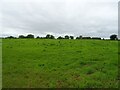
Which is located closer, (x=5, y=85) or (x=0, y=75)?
(x=5, y=85)

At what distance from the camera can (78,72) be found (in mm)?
17359

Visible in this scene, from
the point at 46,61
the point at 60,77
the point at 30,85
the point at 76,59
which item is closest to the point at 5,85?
the point at 30,85

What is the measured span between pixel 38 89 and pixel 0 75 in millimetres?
3994

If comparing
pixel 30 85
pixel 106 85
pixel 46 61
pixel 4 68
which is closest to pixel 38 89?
pixel 30 85

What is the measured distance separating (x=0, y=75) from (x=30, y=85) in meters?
3.23

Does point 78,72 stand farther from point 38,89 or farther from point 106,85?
point 38,89

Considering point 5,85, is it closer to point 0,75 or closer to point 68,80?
point 0,75

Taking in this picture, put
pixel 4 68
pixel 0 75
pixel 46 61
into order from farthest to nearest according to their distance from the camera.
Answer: pixel 46 61 → pixel 4 68 → pixel 0 75

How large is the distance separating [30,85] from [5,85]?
1411 millimetres

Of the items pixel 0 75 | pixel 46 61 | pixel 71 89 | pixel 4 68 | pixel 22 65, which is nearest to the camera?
pixel 71 89

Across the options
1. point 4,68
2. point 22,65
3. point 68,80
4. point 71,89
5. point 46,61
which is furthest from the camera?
point 46,61

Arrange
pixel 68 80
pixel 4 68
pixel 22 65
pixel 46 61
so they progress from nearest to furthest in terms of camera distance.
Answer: pixel 68 80
pixel 4 68
pixel 22 65
pixel 46 61

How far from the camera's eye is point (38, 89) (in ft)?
44.8

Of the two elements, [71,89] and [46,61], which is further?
[46,61]
